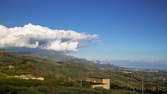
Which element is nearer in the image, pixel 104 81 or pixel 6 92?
pixel 6 92

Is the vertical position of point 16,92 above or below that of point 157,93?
A: above

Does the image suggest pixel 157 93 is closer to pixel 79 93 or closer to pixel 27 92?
pixel 79 93

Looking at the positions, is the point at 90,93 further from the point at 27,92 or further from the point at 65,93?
the point at 27,92

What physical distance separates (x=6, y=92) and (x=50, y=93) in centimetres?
559

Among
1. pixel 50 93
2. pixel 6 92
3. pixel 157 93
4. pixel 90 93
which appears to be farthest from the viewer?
pixel 157 93

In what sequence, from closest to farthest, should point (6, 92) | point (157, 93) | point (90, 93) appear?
1. point (6, 92)
2. point (90, 93)
3. point (157, 93)

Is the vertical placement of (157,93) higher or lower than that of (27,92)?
lower

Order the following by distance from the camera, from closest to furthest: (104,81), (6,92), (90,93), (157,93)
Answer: (6,92) → (90,93) → (157,93) → (104,81)

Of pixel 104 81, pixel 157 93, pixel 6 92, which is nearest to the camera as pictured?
pixel 6 92

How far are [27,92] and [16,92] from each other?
148 centimetres

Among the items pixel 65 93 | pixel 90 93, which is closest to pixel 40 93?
pixel 65 93

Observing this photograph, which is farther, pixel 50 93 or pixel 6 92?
pixel 50 93

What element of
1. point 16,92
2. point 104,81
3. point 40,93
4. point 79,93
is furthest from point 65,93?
point 104,81

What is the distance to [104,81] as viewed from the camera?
65688mm
